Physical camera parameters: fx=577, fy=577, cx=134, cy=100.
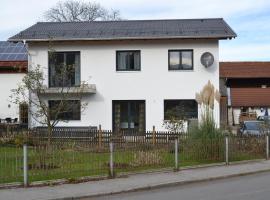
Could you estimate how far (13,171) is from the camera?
44.9 feet

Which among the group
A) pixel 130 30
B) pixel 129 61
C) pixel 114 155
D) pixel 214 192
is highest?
pixel 130 30

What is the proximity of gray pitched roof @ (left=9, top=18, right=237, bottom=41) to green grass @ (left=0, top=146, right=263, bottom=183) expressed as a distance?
46.4 ft

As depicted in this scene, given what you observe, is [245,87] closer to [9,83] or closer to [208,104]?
[9,83]

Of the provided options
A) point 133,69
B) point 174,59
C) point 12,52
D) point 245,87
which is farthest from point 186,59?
point 245,87

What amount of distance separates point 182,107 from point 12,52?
14.3 metres

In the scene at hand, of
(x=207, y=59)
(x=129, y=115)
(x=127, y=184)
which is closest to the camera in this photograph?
(x=127, y=184)

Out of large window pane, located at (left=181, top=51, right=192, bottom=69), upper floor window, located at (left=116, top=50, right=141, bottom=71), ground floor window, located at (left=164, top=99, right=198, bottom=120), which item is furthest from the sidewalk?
upper floor window, located at (left=116, top=50, right=141, bottom=71)

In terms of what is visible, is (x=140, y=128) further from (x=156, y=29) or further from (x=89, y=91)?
(x=156, y=29)

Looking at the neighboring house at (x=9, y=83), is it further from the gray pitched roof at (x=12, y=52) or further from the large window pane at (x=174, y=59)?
the large window pane at (x=174, y=59)

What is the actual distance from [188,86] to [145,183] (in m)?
17.8

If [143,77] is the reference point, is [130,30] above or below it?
above

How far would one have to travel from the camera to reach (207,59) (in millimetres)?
31453

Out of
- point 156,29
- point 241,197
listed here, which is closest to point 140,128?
point 156,29

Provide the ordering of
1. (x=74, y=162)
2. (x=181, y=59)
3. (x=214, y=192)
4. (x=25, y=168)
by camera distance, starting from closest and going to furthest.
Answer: (x=214, y=192), (x=25, y=168), (x=74, y=162), (x=181, y=59)
